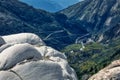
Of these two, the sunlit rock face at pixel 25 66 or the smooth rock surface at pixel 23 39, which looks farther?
the smooth rock surface at pixel 23 39

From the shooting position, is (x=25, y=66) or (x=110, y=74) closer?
(x=25, y=66)

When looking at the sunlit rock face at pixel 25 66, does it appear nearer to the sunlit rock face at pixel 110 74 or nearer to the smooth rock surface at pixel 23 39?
the sunlit rock face at pixel 110 74

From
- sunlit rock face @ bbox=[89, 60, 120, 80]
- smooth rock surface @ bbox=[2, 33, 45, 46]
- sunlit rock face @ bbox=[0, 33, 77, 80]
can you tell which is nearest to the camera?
sunlit rock face @ bbox=[0, 33, 77, 80]

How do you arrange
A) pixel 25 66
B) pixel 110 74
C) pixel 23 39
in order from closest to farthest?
1. pixel 25 66
2. pixel 110 74
3. pixel 23 39

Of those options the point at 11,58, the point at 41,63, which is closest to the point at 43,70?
the point at 41,63

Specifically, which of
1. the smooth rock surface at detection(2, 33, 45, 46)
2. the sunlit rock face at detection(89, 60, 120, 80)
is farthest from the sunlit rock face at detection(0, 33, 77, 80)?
the smooth rock surface at detection(2, 33, 45, 46)

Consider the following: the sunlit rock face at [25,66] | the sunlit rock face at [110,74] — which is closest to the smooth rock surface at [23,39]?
the sunlit rock face at [25,66]

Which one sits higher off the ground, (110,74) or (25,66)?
(25,66)

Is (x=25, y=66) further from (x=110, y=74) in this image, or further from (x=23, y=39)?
(x=23, y=39)

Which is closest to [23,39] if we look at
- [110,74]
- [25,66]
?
[25,66]

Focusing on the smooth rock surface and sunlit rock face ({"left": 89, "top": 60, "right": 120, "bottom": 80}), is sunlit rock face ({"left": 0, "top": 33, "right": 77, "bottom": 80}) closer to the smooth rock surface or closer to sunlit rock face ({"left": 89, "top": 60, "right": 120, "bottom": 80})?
sunlit rock face ({"left": 89, "top": 60, "right": 120, "bottom": 80})

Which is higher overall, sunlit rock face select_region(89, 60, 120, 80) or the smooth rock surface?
the smooth rock surface
